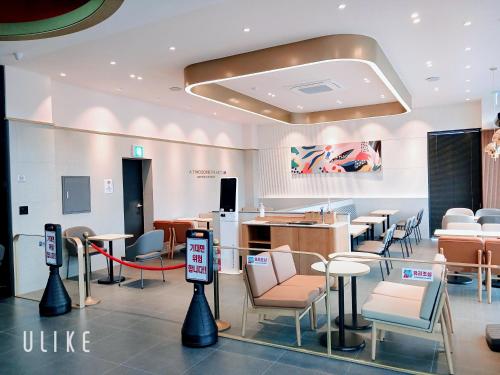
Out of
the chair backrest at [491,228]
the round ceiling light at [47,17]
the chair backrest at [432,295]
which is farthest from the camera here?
the chair backrest at [491,228]

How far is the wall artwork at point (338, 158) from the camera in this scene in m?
11.4

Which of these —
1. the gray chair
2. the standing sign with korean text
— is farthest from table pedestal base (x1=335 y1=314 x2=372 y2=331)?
the gray chair

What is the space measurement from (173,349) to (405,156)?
9.03 meters

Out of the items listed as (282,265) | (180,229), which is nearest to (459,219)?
(282,265)

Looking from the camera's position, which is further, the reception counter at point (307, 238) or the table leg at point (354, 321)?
the reception counter at point (307, 238)

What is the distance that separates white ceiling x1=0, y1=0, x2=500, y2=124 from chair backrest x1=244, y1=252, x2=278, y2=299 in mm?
2784

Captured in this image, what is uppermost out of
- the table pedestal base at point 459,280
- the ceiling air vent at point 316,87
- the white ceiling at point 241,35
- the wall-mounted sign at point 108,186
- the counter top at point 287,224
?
the white ceiling at point 241,35

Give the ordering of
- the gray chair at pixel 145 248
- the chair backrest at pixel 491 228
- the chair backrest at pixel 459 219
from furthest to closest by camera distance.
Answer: the chair backrest at pixel 459 219, the chair backrest at pixel 491 228, the gray chair at pixel 145 248

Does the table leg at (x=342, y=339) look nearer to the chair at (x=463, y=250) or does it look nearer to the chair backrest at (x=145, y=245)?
the chair at (x=463, y=250)

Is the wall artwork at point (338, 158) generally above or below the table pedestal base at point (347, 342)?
above

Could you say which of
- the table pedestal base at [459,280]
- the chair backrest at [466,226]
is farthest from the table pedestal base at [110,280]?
the chair backrest at [466,226]

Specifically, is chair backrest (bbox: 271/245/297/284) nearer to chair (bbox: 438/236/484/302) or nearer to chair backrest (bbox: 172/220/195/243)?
chair (bbox: 438/236/484/302)

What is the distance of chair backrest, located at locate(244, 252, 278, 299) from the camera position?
4008 millimetres

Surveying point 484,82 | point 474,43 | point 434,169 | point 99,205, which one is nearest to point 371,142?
point 434,169
